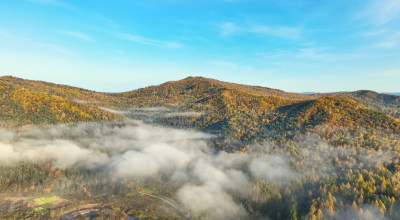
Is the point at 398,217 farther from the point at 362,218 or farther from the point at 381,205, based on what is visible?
the point at 362,218

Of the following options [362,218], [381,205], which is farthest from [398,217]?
[362,218]
